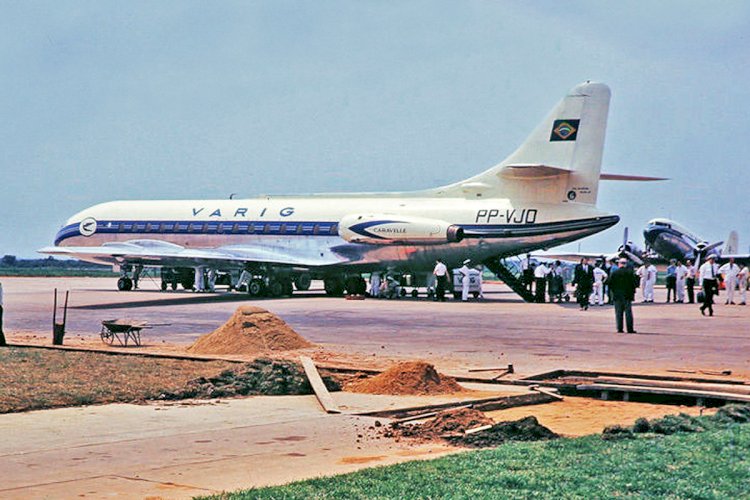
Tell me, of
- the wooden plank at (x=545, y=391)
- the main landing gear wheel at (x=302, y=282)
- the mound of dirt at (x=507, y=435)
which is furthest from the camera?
the main landing gear wheel at (x=302, y=282)

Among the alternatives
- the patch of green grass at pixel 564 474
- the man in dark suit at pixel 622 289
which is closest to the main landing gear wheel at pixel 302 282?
the man in dark suit at pixel 622 289

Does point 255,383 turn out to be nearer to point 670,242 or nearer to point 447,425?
point 447,425

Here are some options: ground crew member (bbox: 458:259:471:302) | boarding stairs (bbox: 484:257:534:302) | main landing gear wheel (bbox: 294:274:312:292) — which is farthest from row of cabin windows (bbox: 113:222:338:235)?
boarding stairs (bbox: 484:257:534:302)

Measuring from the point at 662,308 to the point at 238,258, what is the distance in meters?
16.1

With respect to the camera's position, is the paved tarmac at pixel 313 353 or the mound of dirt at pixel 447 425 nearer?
the paved tarmac at pixel 313 353

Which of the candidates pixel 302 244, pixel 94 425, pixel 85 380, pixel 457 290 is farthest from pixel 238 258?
pixel 94 425

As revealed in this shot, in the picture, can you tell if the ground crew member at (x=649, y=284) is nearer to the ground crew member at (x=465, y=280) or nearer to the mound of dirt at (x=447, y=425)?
the ground crew member at (x=465, y=280)

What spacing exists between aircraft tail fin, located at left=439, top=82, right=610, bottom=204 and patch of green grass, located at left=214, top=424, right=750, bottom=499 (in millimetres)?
28485

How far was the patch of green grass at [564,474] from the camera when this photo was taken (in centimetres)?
716

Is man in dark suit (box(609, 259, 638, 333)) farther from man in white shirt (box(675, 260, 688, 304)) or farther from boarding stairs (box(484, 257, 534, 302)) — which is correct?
man in white shirt (box(675, 260, 688, 304))

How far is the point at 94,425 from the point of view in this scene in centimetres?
1074

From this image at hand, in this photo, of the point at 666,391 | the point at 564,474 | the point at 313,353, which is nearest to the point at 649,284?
the point at 313,353

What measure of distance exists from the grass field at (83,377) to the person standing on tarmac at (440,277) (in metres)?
23.0

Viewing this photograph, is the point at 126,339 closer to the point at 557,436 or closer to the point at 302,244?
the point at 557,436
